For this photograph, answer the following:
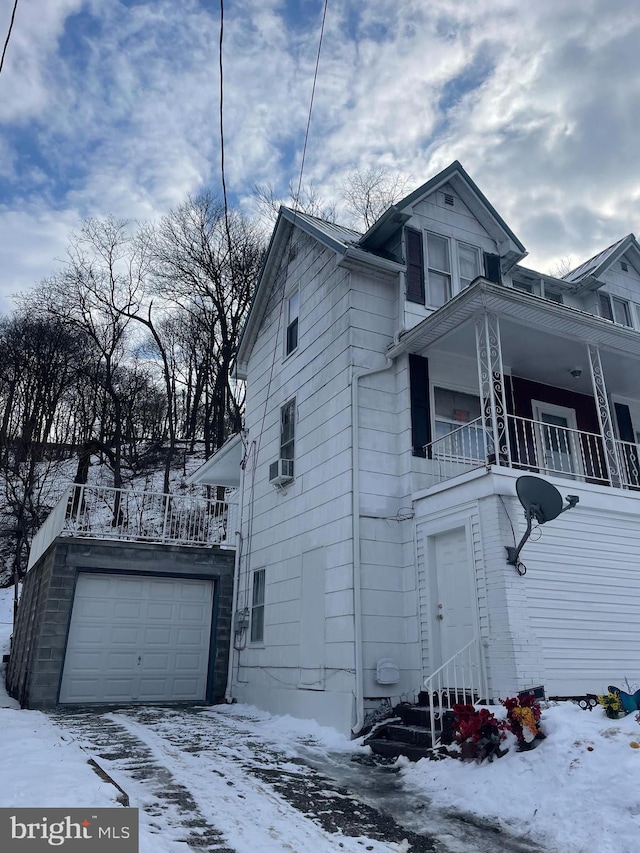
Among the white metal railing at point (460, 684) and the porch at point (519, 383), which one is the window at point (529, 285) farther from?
the white metal railing at point (460, 684)

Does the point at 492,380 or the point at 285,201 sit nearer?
the point at 492,380

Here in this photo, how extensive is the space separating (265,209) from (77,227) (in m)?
6.96

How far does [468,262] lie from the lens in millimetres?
10906

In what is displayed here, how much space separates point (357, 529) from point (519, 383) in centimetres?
442

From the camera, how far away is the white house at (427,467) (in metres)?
7.25

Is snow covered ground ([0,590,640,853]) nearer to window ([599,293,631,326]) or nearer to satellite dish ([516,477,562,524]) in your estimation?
satellite dish ([516,477,562,524])

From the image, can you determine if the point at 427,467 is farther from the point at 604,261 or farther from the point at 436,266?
the point at 604,261

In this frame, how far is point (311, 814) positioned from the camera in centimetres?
431

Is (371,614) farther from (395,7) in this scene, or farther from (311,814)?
(395,7)

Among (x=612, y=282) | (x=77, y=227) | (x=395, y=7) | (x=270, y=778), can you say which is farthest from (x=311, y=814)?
(x=77, y=227)

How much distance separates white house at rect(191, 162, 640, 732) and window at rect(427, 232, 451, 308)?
29 millimetres

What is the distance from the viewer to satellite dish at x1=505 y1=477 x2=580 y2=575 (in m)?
6.90

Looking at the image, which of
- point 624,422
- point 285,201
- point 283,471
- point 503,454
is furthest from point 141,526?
point 285,201

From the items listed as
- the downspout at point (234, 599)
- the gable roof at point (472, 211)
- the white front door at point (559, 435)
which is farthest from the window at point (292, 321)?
the white front door at point (559, 435)
